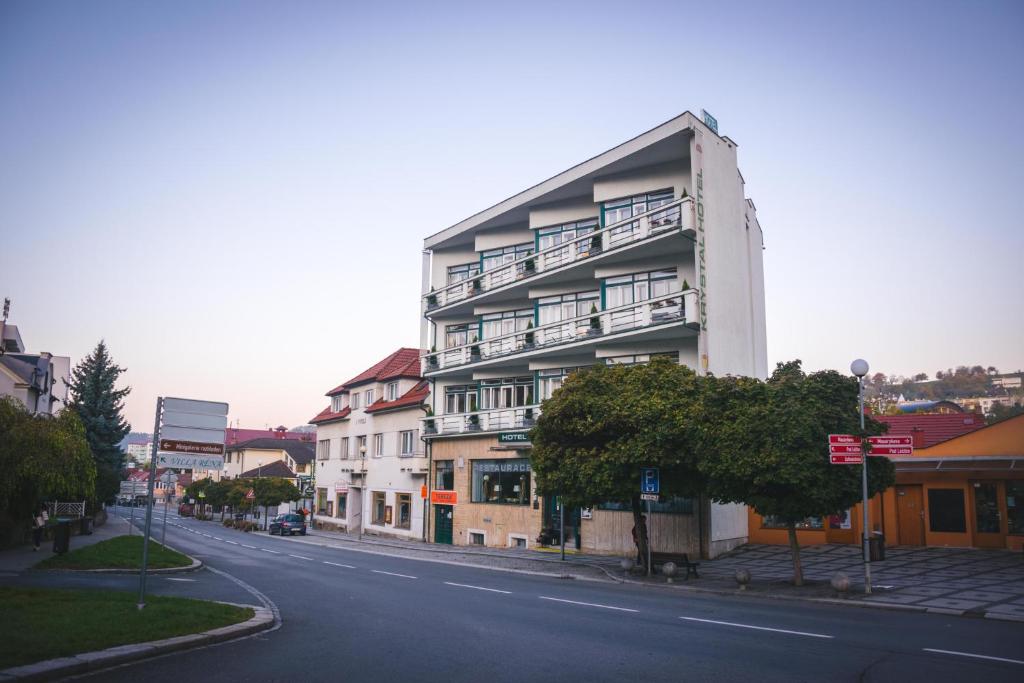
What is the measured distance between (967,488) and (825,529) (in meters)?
5.31

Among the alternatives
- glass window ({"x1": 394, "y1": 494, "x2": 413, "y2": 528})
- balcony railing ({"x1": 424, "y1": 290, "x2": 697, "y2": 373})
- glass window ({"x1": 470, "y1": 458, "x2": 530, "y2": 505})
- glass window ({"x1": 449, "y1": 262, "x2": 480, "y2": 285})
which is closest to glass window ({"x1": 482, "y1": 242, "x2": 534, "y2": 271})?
glass window ({"x1": 449, "y1": 262, "x2": 480, "y2": 285})

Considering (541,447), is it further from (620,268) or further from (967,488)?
(967,488)

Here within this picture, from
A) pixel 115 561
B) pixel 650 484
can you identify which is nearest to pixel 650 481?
pixel 650 484

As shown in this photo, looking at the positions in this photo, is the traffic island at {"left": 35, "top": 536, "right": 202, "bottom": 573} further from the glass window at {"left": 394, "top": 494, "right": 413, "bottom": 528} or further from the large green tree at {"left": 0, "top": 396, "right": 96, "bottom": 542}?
the glass window at {"left": 394, "top": 494, "right": 413, "bottom": 528}

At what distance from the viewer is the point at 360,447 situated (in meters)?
51.1

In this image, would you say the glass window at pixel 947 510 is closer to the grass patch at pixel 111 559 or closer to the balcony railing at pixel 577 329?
the balcony railing at pixel 577 329

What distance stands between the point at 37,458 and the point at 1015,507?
34.4m

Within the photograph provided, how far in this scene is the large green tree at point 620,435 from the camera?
873 inches

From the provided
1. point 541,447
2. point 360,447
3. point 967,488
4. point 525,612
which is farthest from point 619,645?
point 360,447

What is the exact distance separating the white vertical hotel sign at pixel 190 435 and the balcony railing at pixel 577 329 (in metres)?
18.5

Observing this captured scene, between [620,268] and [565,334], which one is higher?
[620,268]

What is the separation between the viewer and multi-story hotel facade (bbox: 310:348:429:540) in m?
43.6

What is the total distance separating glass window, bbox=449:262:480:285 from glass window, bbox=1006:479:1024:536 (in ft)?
87.1

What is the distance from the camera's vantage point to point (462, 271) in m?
42.7
